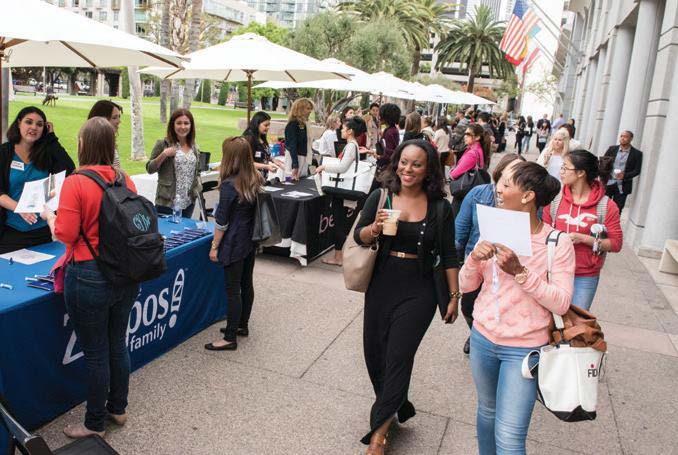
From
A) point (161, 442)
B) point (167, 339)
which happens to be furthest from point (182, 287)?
point (161, 442)

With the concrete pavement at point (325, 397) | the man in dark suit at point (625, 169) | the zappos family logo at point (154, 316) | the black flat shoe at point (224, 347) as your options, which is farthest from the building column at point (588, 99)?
the zappos family logo at point (154, 316)

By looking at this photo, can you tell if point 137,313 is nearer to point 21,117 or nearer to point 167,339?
point 167,339

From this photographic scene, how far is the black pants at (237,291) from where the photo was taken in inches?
189

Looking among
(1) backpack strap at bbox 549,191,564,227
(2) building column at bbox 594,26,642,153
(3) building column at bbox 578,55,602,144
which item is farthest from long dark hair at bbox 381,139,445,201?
(3) building column at bbox 578,55,602,144

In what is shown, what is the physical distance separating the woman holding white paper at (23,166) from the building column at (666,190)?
906cm

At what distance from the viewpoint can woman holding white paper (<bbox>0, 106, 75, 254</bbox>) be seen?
420 centimetres

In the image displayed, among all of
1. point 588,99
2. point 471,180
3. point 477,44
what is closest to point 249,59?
point 471,180

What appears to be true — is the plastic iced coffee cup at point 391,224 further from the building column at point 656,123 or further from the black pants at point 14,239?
the building column at point 656,123

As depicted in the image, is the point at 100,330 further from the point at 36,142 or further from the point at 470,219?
the point at 470,219

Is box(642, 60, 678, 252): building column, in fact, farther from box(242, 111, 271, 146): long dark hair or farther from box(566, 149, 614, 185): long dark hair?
box(242, 111, 271, 146): long dark hair

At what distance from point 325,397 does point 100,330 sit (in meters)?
1.75

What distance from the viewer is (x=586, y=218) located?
413 cm

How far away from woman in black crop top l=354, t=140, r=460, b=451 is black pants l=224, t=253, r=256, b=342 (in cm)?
175

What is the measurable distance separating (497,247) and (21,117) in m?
3.62
